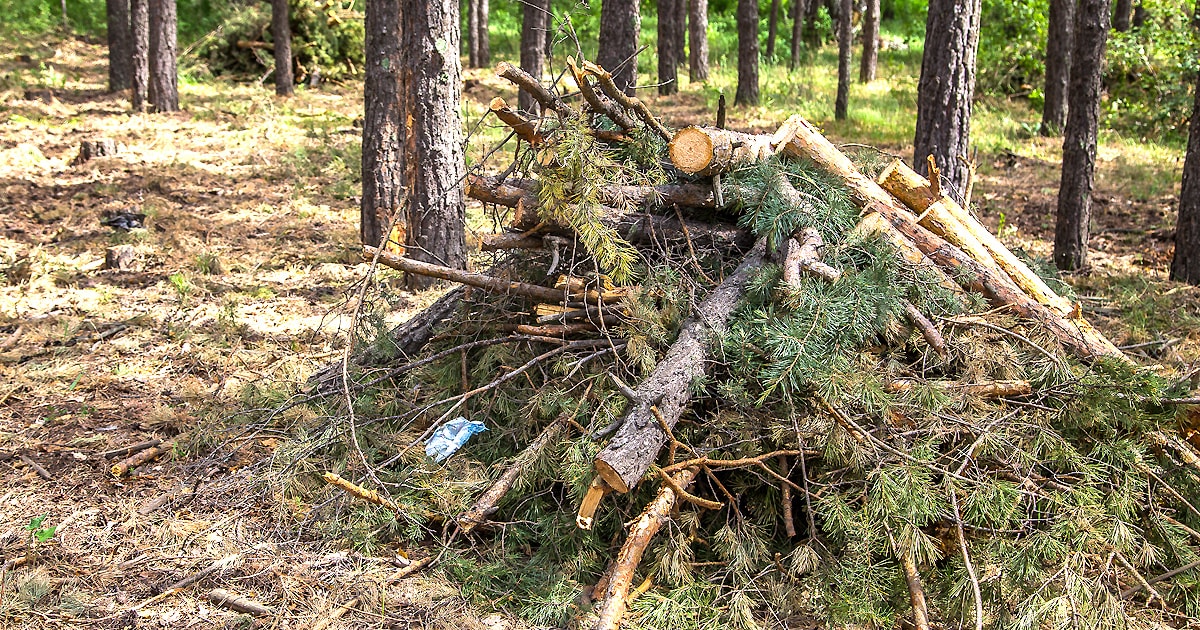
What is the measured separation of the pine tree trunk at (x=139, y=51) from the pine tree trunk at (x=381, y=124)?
23.5 ft

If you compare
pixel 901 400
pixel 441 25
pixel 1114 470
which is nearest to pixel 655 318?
pixel 901 400

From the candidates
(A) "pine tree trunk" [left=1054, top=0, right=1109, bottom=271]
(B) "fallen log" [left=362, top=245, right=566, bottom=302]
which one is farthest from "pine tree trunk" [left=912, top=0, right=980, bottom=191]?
(B) "fallen log" [left=362, top=245, right=566, bottom=302]

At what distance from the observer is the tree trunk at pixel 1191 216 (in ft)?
22.8

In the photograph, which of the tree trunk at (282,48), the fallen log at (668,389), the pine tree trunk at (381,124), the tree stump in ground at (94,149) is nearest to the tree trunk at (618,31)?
the pine tree trunk at (381,124)

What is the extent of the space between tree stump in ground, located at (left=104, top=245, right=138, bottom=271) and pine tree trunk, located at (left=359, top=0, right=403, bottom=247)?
189cm

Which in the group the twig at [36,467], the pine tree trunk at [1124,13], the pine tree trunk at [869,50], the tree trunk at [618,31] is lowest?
the twig at [36,467]

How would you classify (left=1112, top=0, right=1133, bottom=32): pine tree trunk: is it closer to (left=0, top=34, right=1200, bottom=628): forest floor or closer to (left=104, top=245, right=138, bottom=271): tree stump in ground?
(left=0, top=34, right=1200, bottom=628): forest floor

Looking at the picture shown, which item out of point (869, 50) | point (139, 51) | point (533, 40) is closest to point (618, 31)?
point (533, 40)

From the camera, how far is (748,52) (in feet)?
47.6

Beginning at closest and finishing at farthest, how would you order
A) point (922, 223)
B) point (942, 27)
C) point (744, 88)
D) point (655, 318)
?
point (655, 318)
point (922, 223)
point (942, 27)
point (744, 88)

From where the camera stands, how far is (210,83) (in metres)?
16.1

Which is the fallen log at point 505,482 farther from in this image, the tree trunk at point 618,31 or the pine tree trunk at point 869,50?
the pine tree trunk at point 869,50

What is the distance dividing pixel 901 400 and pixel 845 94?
422 inches

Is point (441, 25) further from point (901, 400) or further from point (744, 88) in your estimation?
point (744, 88)
